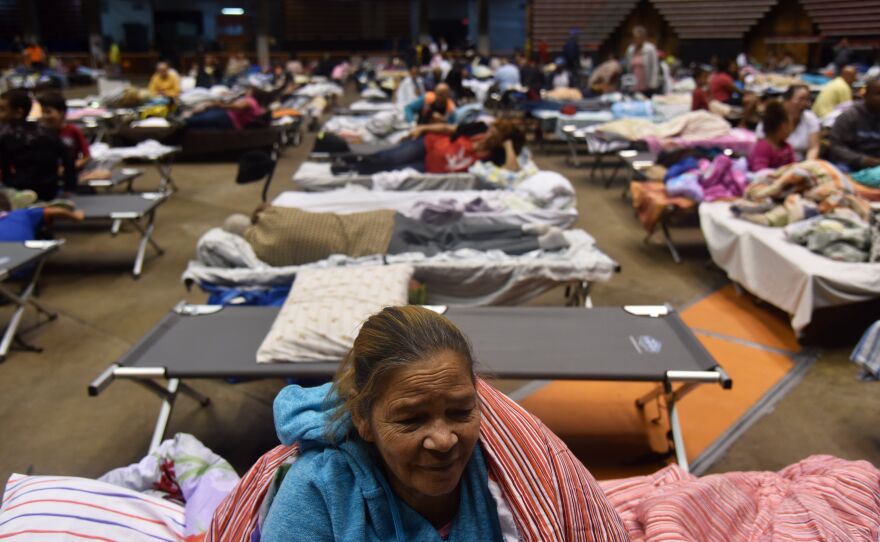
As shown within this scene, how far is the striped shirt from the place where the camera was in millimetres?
1276

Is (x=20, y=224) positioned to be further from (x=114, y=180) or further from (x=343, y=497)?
(x=343, y=497)

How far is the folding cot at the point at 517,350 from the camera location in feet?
8.01

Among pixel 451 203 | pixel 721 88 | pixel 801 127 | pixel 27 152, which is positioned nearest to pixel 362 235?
pixel 451 203

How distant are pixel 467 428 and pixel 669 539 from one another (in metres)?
0.71

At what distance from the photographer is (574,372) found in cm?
242

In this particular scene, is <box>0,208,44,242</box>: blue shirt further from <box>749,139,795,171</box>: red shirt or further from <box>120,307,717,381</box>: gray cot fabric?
<box>749,139,795,171</box>: red shirt

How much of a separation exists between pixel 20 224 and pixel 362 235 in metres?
2.11

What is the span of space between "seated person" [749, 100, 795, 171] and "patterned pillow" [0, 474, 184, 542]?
4.61m

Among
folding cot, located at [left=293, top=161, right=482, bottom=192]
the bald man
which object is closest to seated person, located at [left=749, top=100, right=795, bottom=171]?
folding cot, located at [left=293, top=161, right=482, bottom=192]

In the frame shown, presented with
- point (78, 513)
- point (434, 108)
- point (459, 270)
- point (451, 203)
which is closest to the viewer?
point (78, 513)

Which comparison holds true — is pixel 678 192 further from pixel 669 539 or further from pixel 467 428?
pixel 467 428

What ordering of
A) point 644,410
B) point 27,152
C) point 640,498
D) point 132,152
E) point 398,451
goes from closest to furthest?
point 398,451
point 640,498
point 644,410
point 27,152
point 132,152

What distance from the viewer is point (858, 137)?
5.04m

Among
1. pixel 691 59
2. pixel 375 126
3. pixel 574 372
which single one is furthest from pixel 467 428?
pixel 691 59
